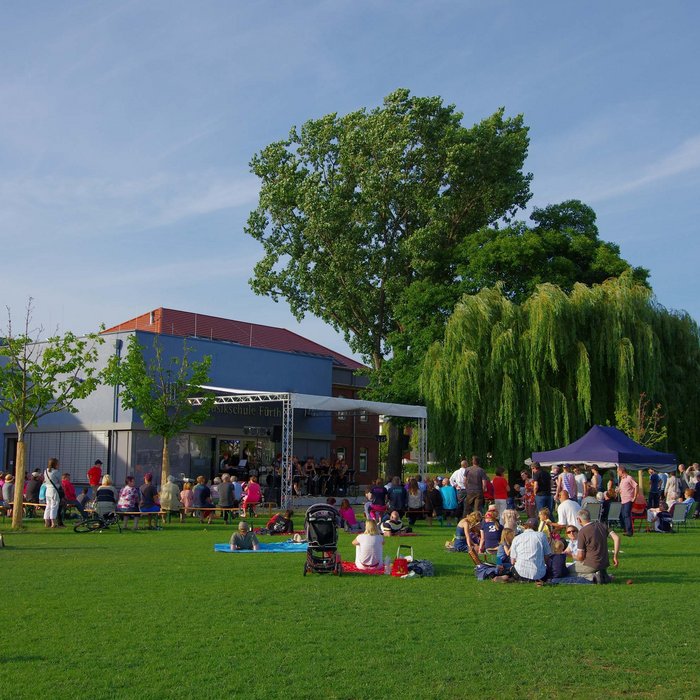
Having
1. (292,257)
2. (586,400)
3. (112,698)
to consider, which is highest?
(292,257)

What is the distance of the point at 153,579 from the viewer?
12406mm

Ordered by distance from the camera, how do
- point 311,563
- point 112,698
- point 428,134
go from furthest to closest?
point 428,134, point 311,563, point 112,698

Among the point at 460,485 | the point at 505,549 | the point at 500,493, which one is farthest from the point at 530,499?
the point at 505,549

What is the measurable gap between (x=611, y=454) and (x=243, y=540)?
10.5 meters

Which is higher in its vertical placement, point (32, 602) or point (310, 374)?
point (310, 374)

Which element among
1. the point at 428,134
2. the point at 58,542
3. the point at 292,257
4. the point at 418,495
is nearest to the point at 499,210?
the point at 428,134

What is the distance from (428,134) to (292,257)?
26.6 ft

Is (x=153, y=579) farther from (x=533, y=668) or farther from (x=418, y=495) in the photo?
(x=418, y=495)

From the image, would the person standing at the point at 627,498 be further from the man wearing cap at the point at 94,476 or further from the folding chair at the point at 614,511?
the man wearing cap at the point at 94,476

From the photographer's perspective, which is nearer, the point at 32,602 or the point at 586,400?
the point at 32,602

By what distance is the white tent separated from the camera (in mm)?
26109

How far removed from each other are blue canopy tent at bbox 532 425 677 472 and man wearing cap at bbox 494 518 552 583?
35.7 ft

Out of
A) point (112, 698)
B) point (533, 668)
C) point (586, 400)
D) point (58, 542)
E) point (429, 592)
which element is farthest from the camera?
point (586, 400)

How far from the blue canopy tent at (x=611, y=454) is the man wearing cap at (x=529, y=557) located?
1089cm
